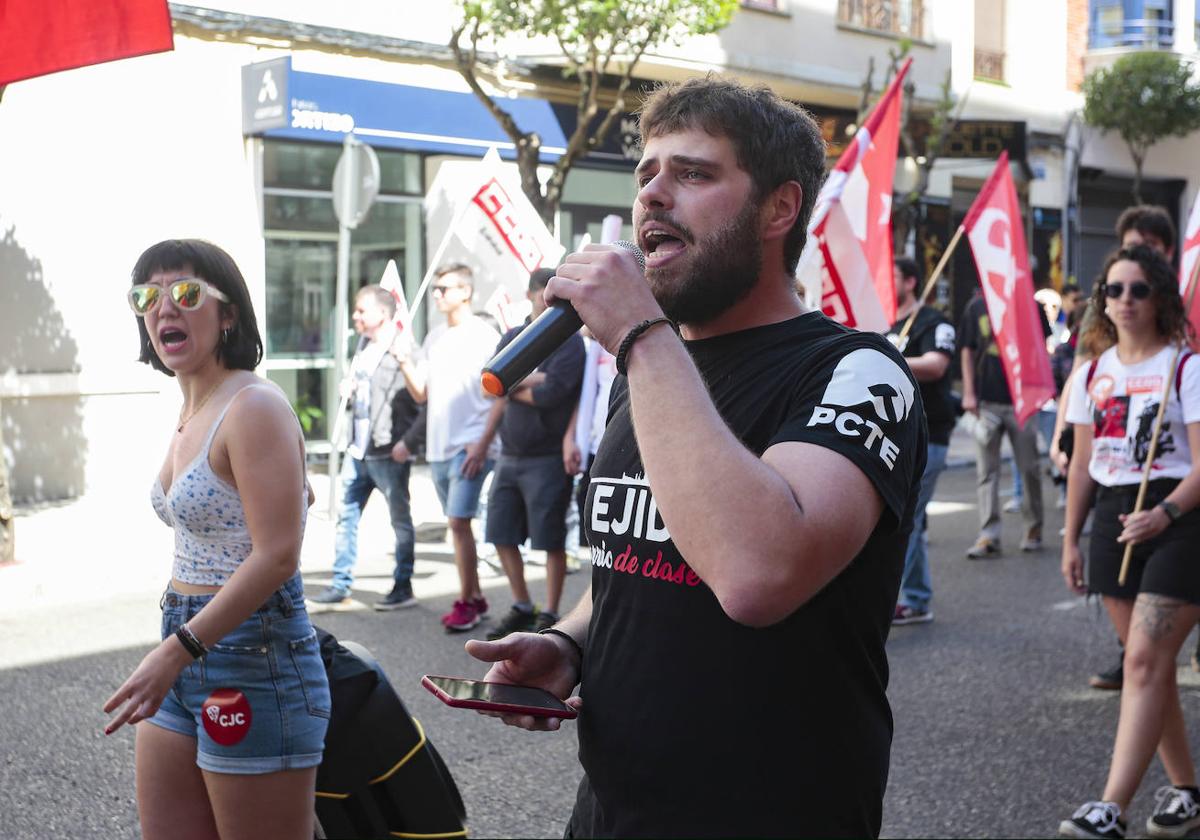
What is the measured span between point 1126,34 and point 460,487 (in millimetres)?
24411

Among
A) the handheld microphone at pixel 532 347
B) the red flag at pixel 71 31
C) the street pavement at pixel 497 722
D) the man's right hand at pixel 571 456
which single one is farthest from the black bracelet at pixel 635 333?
the man's right hand at pixel 571 456

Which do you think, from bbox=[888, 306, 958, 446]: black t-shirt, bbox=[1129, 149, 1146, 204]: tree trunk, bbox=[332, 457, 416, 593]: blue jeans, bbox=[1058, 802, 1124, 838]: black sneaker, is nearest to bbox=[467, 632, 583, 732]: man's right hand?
bbox=[1058, 802, 1124, 838]: black sneaker

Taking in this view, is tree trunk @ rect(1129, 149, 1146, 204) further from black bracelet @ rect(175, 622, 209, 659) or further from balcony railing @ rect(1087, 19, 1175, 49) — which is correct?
black bracelet @ rect(175, 622, 209, 659)

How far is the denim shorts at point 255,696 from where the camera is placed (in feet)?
9.64

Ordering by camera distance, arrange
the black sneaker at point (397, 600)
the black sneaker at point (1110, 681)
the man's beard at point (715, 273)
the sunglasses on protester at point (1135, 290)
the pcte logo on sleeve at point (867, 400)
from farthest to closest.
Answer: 1. the black sneaker at point (397, 600)
2. the black sneaker at point (1110, 681)
3. the sunglasses on protester at point (1135, 290)
4. the man's beard at point (715, 273)
5. the pcte logo on sleeve at point (867, 400)

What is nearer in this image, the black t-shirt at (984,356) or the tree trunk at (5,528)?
the tree trunk at (5,528)

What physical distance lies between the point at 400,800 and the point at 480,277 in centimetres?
1333

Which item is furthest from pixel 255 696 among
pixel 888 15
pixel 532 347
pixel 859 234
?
pixel 888 15

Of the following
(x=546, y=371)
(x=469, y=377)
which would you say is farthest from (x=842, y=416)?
(x=469, y=377)

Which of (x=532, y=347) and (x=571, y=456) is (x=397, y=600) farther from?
(x=532, y=347)

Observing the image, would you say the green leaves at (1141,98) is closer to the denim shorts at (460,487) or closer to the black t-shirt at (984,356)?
the black t-shirt at (984,356)

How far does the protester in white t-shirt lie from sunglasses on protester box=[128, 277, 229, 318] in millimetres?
4712

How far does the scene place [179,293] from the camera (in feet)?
10.6

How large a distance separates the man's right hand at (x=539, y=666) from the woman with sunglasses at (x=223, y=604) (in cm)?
92
